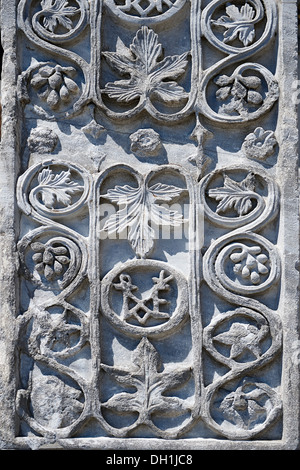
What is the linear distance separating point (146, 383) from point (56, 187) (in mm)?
857

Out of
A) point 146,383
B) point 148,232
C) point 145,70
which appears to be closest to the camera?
point 146,383

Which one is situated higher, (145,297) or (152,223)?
(152,223)

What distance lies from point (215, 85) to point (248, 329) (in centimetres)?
102

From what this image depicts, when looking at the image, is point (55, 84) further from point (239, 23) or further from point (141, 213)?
point (239, 23)

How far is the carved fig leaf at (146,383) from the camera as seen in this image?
10.8 ft

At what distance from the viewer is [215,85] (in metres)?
3.58

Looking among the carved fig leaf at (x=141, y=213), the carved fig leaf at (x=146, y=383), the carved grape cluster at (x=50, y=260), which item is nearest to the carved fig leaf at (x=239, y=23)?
the carved fig leaf at (x=141, y=213)

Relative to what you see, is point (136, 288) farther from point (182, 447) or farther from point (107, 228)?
point (182, 447)

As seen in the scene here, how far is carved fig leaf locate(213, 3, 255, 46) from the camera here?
3.59 metres

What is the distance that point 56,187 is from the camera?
3473 mm

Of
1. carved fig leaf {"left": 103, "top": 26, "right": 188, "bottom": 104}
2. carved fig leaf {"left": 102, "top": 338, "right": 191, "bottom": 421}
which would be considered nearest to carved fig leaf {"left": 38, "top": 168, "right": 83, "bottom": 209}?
carved fig leaf {"left": 103, "top": 26, "right": 188, "bottom": 104}

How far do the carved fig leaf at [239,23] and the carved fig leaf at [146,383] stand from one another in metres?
1.32

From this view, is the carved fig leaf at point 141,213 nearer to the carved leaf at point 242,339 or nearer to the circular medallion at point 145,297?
the circular medallion at point 145,297

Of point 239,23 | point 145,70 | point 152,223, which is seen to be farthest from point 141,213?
point 239,23
